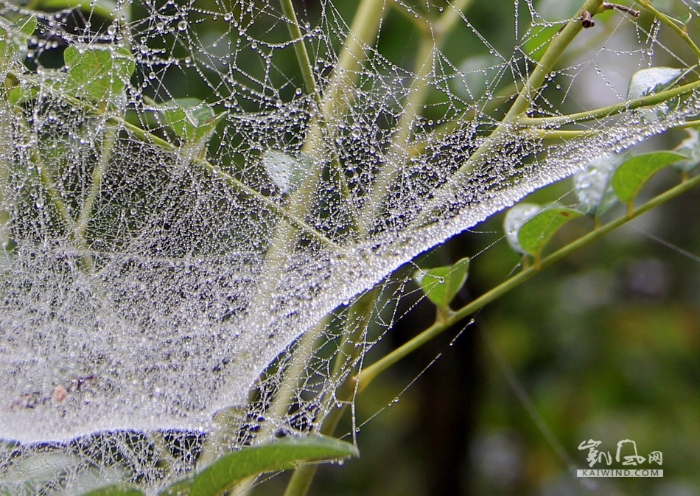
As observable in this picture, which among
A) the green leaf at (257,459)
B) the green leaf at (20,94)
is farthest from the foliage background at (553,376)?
the green leaf at (257,459)

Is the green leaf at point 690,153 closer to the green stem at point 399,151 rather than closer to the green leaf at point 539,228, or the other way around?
the green leaf at point 539,228

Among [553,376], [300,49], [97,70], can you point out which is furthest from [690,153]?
[553,376]

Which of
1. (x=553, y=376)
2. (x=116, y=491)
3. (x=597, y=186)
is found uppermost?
(x=597, y=186)

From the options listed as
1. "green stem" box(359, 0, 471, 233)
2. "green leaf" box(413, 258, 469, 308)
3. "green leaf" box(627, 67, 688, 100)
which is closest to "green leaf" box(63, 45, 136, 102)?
"green stem" box(359, 0, 471, 233)

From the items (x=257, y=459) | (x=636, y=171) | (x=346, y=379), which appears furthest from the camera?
(x=636, y=171)

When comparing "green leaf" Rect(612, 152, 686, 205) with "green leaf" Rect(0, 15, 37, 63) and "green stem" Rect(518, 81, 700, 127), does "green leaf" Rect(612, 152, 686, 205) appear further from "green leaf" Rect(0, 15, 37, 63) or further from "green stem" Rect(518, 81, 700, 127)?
"green leaf" Rect(0, 15, 37, 63)

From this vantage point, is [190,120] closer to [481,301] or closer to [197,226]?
[197,226]

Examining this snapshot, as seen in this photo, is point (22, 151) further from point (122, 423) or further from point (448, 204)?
point (448, 204)
